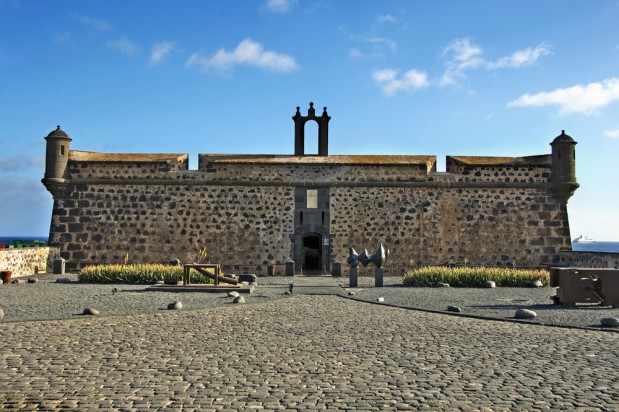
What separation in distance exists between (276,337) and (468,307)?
5693mm

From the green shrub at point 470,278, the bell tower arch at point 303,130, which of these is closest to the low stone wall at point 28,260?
the bell tower arch at point 303,130

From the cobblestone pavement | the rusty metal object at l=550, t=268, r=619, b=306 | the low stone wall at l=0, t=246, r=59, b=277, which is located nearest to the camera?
the cobblestone pavement

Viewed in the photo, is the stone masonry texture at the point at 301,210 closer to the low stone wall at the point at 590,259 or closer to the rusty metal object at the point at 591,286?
the low stone wall at the point at 590,259

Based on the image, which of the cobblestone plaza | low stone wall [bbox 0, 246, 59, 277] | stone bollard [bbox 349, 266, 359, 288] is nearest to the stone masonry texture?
low stone wall [bbox 0, 246, 59, 277]

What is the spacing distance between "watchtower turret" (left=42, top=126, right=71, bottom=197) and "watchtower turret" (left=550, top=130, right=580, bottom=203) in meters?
21.1

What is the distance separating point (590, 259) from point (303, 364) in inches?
759

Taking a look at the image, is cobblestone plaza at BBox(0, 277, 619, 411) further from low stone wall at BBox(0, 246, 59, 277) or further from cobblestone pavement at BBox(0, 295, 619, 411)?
low stone wall at BBox(0, 246, 59, 277)

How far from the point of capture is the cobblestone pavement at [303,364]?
217 inches

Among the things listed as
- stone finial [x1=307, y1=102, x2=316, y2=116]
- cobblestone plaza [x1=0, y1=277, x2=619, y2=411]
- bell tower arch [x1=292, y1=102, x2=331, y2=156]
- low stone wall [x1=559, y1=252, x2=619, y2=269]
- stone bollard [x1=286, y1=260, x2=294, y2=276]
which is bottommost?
cobblestone plaza [x1=0, y1=277, x2=619, y2=411]

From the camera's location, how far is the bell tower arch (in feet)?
85.7

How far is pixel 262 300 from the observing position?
540 inches

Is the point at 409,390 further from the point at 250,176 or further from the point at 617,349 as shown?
the point at 250,176

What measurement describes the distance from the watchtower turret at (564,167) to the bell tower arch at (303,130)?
992 centimetres

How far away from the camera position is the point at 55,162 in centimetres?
2509
